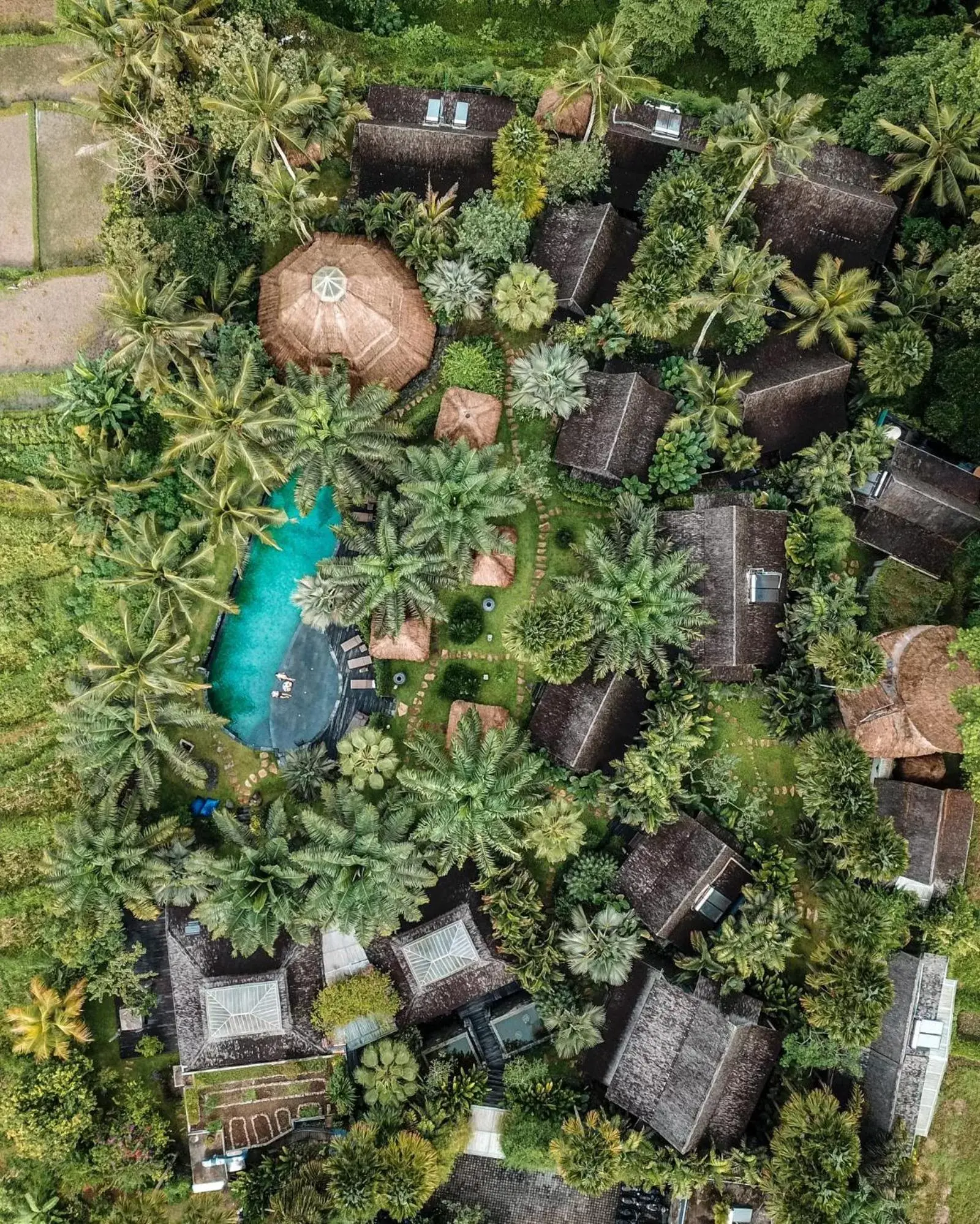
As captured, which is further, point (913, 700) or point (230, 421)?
point (913, 700)

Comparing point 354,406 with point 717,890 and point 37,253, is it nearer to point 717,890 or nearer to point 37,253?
point 37,253

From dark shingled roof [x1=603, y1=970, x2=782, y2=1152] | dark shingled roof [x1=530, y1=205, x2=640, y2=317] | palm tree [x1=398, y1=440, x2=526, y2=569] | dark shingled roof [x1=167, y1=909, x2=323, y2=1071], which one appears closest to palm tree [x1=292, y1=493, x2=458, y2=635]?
palm tree [x1=398, y1=440, x2=526, y2=569]

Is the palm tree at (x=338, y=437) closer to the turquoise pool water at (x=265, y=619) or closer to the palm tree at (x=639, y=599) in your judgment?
the turquoise pool water at (x=265, y=619)

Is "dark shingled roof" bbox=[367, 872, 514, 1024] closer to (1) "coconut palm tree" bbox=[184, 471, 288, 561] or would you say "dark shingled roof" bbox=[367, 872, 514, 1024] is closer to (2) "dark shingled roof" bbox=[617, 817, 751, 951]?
(2) "dark shingled roof" bbox=[617, 817, 751, 951]

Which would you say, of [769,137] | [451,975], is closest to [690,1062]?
[451,975]

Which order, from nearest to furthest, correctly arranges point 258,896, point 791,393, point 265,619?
point 258,896 → point 791,393 → point 265,619

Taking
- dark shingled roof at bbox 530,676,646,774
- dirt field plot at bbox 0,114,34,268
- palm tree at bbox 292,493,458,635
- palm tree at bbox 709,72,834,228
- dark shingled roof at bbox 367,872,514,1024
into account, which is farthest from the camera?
dirt field plot at bbox 0,114,34,268

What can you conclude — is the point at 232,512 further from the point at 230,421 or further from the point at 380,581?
the point at 380,581
